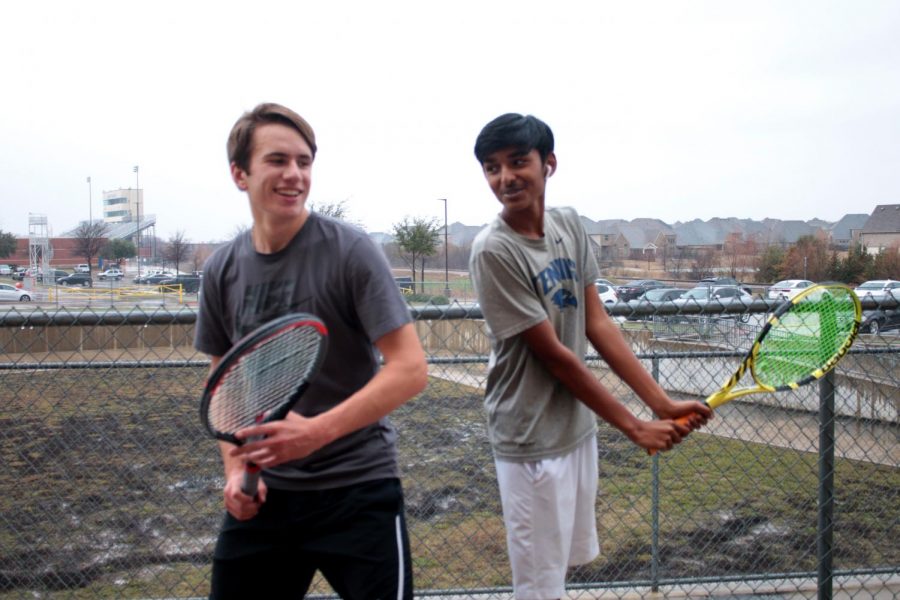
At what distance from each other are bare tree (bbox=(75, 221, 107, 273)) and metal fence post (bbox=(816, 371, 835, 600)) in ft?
194

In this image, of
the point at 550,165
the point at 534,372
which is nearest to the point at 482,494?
the point at 534,372

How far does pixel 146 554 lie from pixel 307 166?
14.3 ft

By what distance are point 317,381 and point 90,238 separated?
61634mm

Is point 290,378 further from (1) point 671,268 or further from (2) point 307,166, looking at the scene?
(1) point 671,268

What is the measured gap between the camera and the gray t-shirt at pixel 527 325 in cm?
237

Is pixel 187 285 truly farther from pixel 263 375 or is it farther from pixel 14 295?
pixel 263 375

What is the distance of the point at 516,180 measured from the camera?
2.42 meters

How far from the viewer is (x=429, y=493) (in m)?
7.21

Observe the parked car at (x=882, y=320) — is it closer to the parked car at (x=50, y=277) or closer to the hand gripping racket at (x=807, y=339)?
the hand gripping racket at (x=807, y=339)

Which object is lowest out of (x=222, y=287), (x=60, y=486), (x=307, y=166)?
(x=60, y=486)

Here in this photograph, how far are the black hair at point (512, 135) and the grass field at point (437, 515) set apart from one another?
9.02 feet

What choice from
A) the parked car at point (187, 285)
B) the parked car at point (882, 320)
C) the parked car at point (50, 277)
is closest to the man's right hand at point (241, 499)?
the parked car at point (882, 320)

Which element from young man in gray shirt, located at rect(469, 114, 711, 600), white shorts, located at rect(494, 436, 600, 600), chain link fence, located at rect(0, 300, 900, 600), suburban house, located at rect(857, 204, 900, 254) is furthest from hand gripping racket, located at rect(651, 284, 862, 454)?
suburban house, located at rect(857, 204, 900, 254)

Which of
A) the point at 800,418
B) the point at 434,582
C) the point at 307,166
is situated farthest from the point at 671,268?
the point at 307,166
